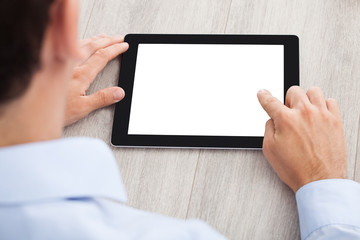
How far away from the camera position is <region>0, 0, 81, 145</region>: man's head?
12.5 inches

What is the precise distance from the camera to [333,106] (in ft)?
2.18

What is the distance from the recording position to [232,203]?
651 mm

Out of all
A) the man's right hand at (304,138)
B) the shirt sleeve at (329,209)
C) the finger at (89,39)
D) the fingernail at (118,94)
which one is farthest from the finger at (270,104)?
the finger at (89,39)

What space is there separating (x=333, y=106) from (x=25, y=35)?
517 millimetres

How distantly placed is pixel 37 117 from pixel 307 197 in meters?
0.42

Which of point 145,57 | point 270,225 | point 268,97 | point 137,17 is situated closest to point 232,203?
point 270,225

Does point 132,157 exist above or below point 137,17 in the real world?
below

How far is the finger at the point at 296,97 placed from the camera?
669mm

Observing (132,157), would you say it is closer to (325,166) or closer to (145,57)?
(145,57)

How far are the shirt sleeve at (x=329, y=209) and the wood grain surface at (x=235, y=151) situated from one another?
Result: 4 cm

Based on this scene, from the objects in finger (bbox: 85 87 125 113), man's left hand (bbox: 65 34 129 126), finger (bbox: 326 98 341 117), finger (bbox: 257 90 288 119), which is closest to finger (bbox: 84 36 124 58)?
man's left hand (bbox: 65 34 129 126)

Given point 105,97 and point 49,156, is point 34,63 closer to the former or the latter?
point 49,156

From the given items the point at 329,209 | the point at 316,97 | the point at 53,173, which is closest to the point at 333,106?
the point at 316,97

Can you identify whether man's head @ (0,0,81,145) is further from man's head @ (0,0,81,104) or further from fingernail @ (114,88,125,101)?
fingernail @ (114,88,125,101)
